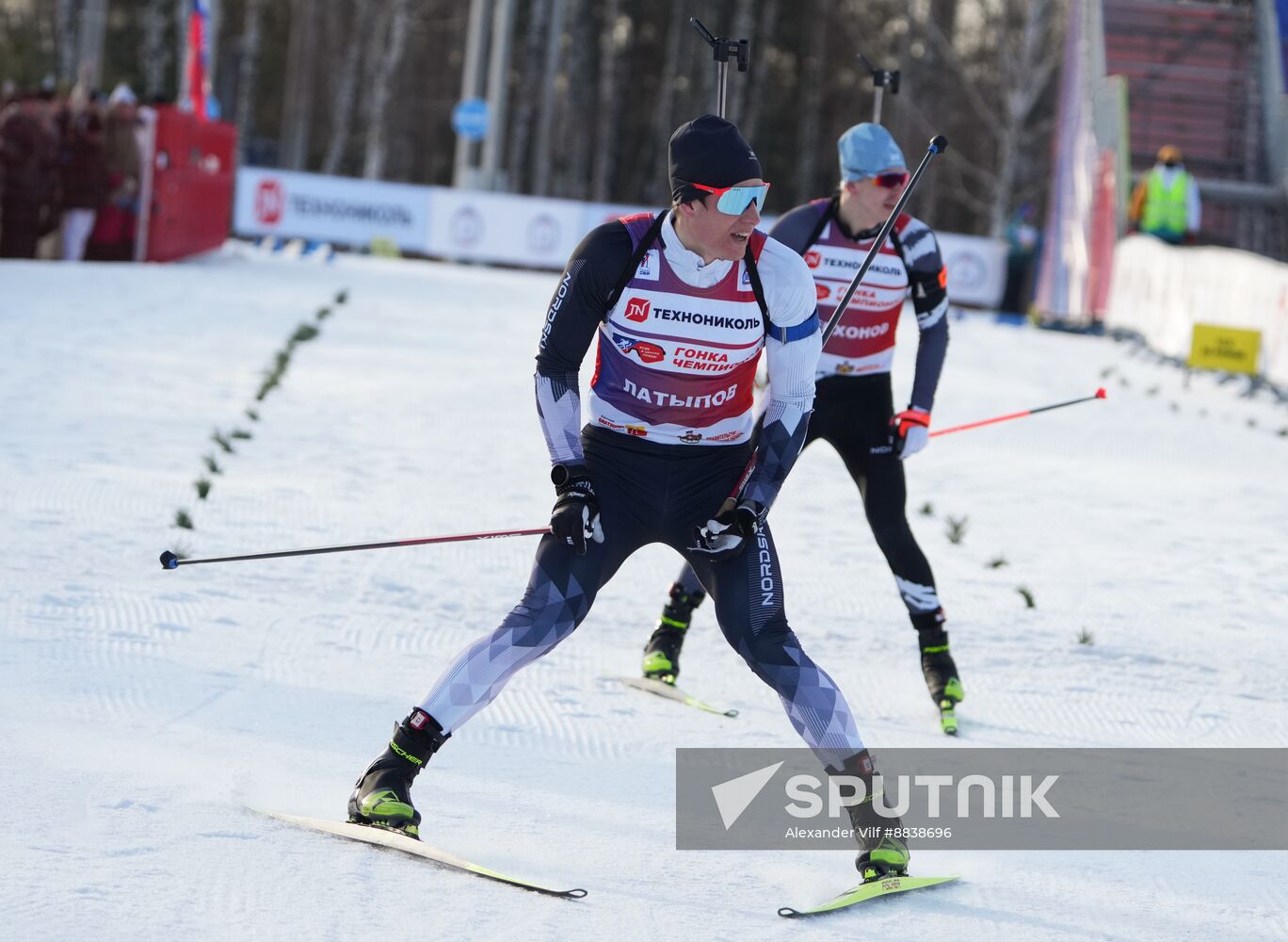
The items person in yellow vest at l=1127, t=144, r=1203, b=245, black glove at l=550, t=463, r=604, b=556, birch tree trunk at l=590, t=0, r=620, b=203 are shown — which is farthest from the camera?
birch tree trunk at l=590, t=0, r=620, b=203

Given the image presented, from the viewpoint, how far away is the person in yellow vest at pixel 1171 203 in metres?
21.7

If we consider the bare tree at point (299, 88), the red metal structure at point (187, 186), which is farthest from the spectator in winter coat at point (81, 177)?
the bare tree at point (299, 88)

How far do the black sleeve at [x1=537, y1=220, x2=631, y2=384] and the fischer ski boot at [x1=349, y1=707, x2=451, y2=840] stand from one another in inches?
34.5

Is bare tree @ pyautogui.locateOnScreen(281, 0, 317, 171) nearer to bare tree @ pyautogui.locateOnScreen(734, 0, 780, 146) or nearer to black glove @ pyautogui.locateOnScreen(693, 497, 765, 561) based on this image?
bare tree @ pyautogui.locateOnScreen(734, 0, 780, 146)

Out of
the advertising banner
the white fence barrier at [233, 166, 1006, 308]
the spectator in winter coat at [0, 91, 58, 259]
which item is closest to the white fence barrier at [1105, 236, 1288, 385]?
the white fence barrier at [233, 166, 1006, 308]

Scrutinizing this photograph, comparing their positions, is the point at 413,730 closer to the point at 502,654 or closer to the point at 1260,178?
the point at 502,654

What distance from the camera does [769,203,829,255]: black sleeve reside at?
5852mm

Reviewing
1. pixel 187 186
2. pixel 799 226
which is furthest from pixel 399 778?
pixel 187 186

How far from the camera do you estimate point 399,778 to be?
4039mm

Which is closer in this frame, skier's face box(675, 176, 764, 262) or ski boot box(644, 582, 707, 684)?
skier's face box(675, 176, 764, 262)

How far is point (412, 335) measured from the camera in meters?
16.0

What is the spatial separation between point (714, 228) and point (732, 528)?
27.2 inches

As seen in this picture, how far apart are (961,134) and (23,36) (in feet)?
92.5

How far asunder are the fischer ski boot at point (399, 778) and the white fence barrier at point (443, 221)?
1021 inches
